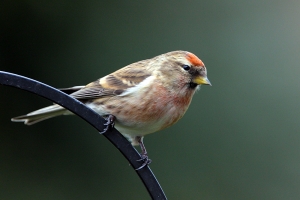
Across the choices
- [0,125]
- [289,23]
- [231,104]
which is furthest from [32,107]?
[289,23]

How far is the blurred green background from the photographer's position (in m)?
3.63

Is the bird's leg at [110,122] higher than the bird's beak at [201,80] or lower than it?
lower

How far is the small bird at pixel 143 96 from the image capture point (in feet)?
7.30

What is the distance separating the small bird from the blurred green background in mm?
1377

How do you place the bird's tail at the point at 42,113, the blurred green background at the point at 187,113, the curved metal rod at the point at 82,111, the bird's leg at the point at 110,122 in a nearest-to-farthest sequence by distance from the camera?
the curved metal rod at the point at 82,111
the bird's leg at the point at 110,122
the bird's tail at the point at 42,113
the blurred green background at the point at 187,113

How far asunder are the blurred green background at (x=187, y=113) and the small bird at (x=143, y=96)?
4.52 feet

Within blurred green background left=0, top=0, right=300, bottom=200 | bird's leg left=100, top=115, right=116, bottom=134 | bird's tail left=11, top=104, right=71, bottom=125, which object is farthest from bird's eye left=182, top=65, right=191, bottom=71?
blurred green background left=0, top=0, right=300, bottom=200

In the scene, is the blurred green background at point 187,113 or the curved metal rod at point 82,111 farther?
the blurred green background at point 187,113

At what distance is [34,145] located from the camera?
3.65 m

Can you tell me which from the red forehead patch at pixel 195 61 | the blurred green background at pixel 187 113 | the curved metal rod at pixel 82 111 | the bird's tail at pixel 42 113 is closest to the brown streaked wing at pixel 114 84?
the bird's tail at pixel 42 113

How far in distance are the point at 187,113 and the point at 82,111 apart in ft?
7.36

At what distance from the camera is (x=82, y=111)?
5.49 ft

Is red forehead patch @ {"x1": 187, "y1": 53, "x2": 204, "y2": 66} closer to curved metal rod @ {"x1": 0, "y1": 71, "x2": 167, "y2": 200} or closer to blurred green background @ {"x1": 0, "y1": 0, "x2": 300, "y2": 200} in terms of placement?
curved metal rod @ {"x1": 0, "y1": 71, "x2": 167, "y2": 200}

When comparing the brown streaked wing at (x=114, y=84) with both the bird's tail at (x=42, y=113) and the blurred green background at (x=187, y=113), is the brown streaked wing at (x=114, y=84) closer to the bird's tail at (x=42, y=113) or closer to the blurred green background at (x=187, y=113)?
the bird's tail at (x=42, y=113)
